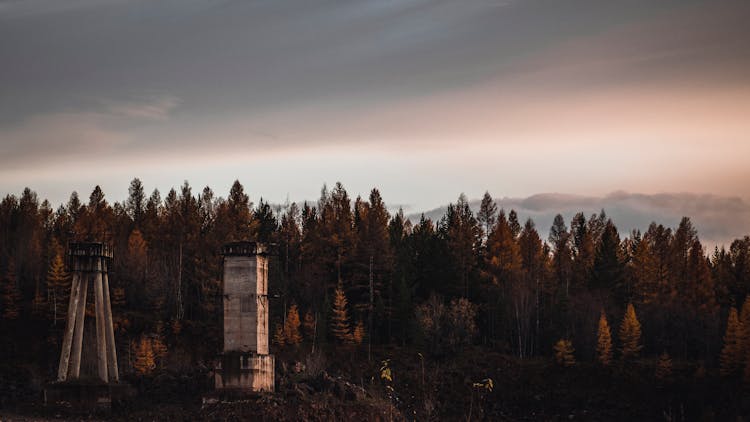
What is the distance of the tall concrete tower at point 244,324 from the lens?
1540 inches

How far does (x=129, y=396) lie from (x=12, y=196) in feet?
187

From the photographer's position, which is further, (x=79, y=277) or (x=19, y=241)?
(x=19, y=241)

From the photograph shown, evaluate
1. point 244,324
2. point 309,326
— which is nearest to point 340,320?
point 309,326

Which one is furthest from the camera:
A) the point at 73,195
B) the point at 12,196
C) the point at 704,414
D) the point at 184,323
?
the point at 12,196

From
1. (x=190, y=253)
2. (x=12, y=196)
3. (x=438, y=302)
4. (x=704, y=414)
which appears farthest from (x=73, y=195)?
(x=704, y=414)

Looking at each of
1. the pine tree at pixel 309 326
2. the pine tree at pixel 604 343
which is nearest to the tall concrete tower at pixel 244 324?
the pine tree at pixel 309 326

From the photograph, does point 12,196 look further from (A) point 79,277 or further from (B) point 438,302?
(A) point 79,277

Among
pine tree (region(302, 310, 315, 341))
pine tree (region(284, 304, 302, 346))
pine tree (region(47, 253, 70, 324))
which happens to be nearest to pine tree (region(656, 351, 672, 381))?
pine tree (region(302, 310, 315, 341))

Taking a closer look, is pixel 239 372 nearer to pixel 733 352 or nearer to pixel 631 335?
pixel 631 335

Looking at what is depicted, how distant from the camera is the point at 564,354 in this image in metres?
56.2

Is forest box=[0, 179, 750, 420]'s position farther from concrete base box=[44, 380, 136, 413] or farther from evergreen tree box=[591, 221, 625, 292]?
concrete base box=[44, 380, 136, 413]

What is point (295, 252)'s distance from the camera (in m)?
70.7

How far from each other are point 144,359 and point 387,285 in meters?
19.0

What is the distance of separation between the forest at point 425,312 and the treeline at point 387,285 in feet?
0.47
